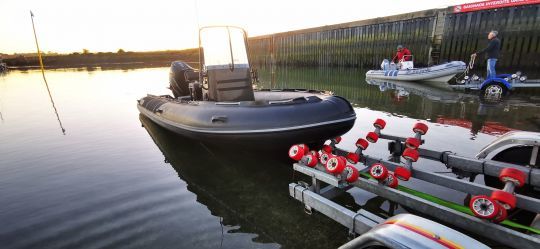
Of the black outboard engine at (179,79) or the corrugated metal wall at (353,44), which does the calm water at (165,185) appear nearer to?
the black outboard engine at (179,79)

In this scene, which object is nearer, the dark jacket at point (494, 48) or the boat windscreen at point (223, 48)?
the boat windscreen at point (223, 48)

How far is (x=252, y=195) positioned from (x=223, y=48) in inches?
141

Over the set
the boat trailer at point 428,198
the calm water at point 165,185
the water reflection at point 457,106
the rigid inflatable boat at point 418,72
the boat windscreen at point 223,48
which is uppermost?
the boat windscreen at point 223,48

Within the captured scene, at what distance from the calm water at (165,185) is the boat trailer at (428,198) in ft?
1.68

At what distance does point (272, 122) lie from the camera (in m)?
4.70

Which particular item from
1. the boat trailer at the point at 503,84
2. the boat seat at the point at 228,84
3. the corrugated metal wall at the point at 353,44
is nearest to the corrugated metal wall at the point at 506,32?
the corrugated metal wall at the point at 353,44

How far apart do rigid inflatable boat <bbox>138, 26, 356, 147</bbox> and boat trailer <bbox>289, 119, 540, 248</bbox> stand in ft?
2.23

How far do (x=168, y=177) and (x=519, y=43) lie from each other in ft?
56.3

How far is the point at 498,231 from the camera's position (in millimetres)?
2217

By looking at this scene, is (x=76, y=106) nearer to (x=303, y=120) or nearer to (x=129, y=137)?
(x=129, y=137)

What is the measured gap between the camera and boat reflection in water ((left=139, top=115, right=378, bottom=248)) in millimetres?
3189

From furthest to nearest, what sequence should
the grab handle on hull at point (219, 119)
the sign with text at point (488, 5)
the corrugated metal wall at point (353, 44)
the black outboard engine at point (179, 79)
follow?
the corrugated metal wall at point (353, 44)
the sign with text at point (488, 5)
the black outboard engine at point (179, 79)
the grab handle on hull at point (219, 119)

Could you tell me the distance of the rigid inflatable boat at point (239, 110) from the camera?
15.5 ft

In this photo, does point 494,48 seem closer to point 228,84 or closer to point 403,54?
point 403,54
